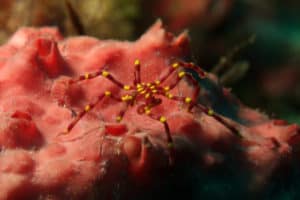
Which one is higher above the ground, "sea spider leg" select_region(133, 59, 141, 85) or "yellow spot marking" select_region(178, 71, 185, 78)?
"sea spider leg" select_region(133, 59, 141, 85)

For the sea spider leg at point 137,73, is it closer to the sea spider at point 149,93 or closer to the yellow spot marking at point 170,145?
the sea spider at point 149,93

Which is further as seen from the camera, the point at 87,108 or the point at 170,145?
the point at 87,108

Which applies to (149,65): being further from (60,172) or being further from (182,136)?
(60,172)

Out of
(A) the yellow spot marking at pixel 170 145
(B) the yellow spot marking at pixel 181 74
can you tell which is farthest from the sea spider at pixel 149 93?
(A) the yellow spot marking at pixel 170 145

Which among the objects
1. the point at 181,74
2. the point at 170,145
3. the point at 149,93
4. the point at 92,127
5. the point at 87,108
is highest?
the point at 181,74

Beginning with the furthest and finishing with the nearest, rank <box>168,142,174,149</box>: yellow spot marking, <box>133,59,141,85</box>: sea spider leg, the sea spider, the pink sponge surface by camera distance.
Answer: <box>133,59,141,85</box>: sea spider leg → the sea spider → <box>168,142,174,149</box>: yellow spot marking → the pink sponge surface

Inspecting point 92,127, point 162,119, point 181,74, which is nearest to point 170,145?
point 162,119

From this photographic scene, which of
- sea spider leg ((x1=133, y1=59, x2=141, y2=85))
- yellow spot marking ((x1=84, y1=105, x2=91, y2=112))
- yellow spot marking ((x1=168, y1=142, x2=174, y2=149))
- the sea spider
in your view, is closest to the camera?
yellow spot marking ((x1=168, y1=142, x2=174, y2=149))

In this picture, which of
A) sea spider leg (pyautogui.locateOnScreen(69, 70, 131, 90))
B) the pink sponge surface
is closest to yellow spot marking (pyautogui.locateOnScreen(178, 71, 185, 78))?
the pink sponge surface

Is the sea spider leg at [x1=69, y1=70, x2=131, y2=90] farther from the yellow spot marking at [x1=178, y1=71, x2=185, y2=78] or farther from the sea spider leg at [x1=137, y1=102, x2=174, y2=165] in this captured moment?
the yellow spot marking at [x1=178, y1=71, x2=185, y2=78]

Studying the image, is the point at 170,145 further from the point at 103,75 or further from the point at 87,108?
the point at 103,75
